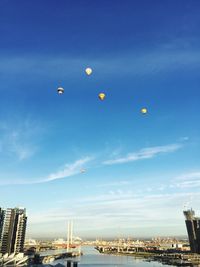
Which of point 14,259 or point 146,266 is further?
point 146,266

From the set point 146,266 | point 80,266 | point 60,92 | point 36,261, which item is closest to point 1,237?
point 80,266

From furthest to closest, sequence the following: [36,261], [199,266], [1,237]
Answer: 1. [1,237]
2. [199,266]
3. [36,261]

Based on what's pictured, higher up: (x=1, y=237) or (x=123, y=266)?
(x=1, y=237)

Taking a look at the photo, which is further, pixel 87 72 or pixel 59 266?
pixel 59 266

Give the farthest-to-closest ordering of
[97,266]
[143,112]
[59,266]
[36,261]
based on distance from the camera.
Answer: [97,266], [36,261], [59,266], [143,112]

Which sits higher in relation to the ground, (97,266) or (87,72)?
(87,72)

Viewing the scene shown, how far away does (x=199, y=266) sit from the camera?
14350 centimetres

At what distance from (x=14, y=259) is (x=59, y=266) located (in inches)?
1214

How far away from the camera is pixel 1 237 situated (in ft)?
656

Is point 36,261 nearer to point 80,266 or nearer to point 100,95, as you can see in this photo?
point 80,266

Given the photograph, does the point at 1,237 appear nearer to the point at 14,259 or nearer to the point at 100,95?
the point at 14,259

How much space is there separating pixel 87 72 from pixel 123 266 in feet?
429

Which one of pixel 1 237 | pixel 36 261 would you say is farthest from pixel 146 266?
pixel 1 237

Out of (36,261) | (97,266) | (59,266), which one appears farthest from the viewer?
(97,266)
